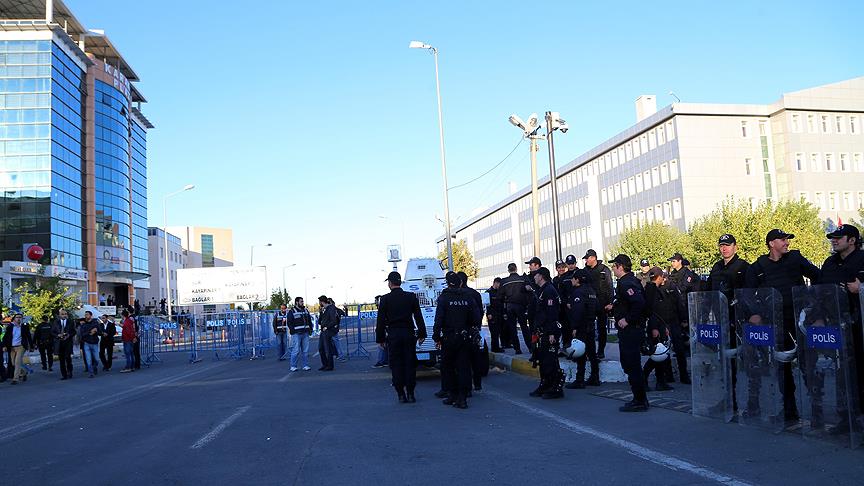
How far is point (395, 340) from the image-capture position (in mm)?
10320

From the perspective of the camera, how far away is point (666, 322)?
11.2 meters

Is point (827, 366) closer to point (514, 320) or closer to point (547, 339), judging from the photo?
point (547, 339)

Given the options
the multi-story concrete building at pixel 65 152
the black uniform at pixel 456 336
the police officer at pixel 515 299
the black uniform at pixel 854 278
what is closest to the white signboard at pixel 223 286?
the police officer at pixel 515 299

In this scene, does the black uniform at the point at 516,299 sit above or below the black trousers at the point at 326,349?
above

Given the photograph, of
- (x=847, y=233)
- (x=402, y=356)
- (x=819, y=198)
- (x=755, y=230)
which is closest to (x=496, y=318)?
(x=402, y=356)

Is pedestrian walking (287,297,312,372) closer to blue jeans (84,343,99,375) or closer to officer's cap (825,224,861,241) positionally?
blue jeans (84,343,99,375)

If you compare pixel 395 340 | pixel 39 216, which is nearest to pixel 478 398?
pixel 395 340

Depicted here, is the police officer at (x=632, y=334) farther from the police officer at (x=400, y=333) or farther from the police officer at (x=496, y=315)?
the police officer at (x=496, y=315)

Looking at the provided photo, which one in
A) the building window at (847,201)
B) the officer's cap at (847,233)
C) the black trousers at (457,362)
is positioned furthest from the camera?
the building window at (847,201)

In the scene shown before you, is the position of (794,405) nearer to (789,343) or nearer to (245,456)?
(789,343)

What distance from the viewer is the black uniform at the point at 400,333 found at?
33.9 feet

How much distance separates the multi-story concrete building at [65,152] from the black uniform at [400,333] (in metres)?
44.4

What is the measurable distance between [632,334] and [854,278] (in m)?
2.60

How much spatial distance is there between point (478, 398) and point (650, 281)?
327 centimetres
